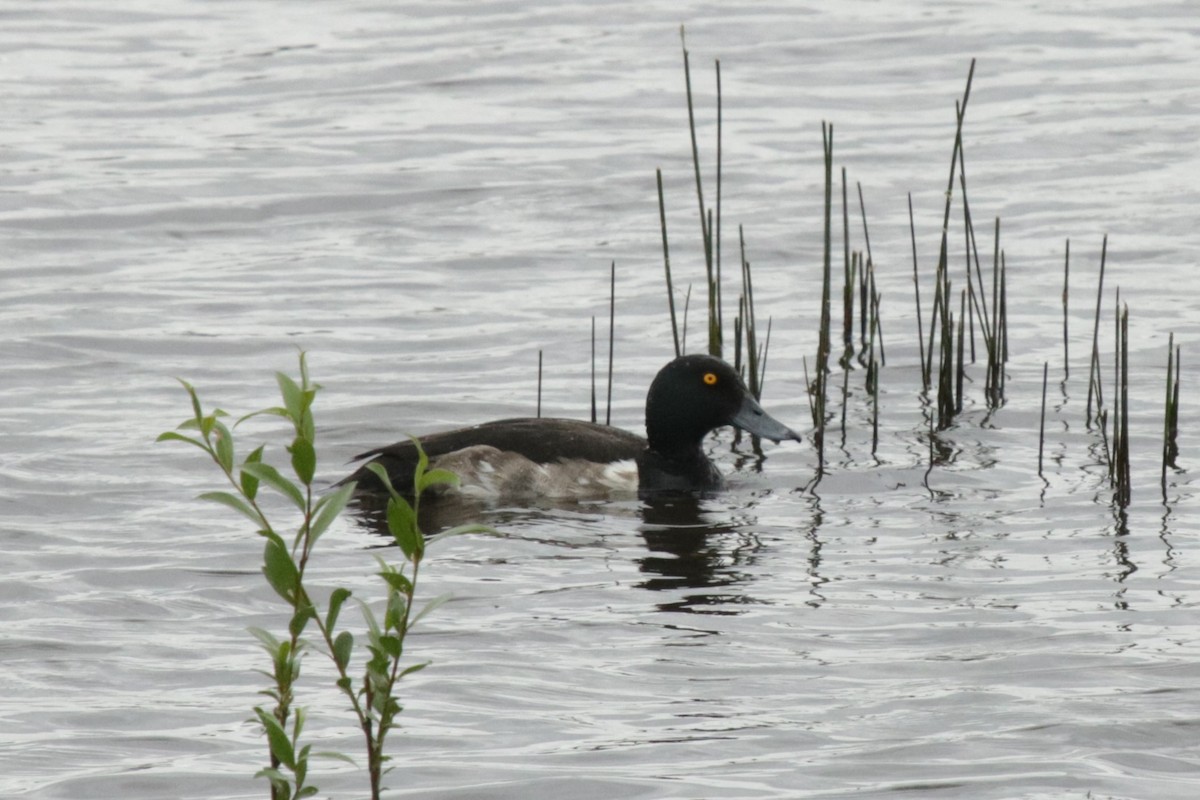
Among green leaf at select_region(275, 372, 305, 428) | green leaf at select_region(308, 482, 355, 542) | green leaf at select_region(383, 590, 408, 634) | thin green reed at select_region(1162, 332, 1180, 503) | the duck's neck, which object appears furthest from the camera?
the duck's neck

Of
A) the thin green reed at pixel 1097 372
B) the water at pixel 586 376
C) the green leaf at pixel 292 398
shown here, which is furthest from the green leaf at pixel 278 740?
the thin green reed at pixel 1097 372

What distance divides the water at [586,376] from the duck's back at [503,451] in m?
0.31

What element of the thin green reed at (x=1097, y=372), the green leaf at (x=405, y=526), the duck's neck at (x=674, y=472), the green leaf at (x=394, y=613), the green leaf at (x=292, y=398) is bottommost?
the duck's neck at (x=674, y=472)

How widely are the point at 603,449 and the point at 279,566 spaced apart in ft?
21.5

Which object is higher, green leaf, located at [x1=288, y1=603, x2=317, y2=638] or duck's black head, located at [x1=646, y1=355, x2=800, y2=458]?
green leaf, located at [x1=288, y1=603, x2=317, y2=638]

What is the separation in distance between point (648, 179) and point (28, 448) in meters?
7.83

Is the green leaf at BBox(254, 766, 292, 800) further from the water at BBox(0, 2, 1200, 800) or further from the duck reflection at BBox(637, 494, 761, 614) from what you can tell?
the duck reflection at BBox(637, 494, 761, 614)

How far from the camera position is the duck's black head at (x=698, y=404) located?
1123 cm

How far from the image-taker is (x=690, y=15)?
2386 cm

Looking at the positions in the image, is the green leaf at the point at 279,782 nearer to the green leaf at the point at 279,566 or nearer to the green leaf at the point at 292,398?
the green leaf at the point at 279,566

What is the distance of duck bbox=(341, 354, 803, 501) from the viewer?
10664 mm

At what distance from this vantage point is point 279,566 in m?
4.37

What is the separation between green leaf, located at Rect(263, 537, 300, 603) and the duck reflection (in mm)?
4311

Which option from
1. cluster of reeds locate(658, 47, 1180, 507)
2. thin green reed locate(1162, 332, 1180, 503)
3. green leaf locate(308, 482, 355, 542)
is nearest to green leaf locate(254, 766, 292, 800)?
green leaf locate(308, 482, 355, 542)
